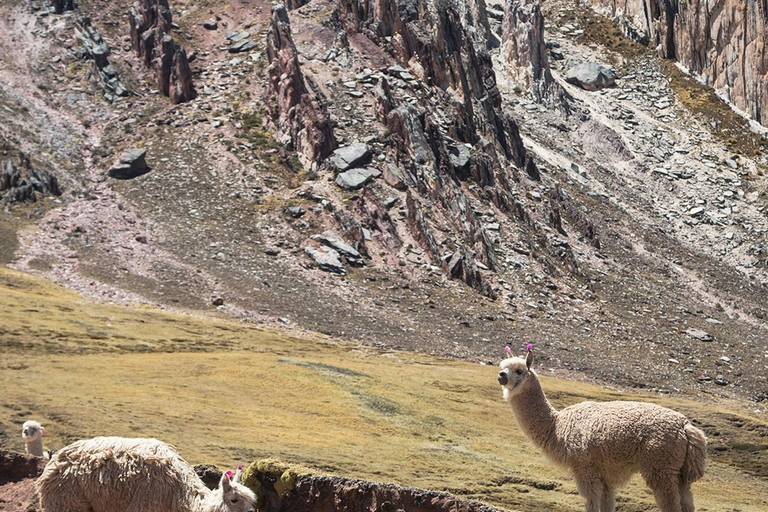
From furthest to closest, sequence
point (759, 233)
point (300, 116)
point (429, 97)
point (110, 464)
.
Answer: point (759, 233) → point (429, 97) → point (300, 116) → point (110, 464)

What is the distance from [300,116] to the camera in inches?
4011

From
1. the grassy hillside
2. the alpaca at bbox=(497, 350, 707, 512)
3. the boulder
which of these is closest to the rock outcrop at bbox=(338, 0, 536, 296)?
the boulder

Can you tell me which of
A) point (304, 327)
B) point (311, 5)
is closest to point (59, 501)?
point (304, 327)

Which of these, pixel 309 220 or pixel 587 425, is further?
pixel 309 220

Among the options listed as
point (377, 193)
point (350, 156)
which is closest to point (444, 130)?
point (350, 156)

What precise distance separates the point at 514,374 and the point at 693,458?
3466mm


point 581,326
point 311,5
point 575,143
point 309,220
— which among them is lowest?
point 581,326

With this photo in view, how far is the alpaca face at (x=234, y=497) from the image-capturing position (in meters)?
12.0

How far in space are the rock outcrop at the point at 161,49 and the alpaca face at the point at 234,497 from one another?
341 feet

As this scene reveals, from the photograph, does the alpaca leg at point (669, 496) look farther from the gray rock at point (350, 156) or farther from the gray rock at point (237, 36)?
the gray rock at point (237, 36)

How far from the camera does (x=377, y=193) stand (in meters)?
95.9

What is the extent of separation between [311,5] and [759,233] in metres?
71.6

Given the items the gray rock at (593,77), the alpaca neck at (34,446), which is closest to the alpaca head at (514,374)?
the alpaca neck at (34,446)

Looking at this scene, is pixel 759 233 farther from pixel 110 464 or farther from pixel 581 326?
pixel 110 464
